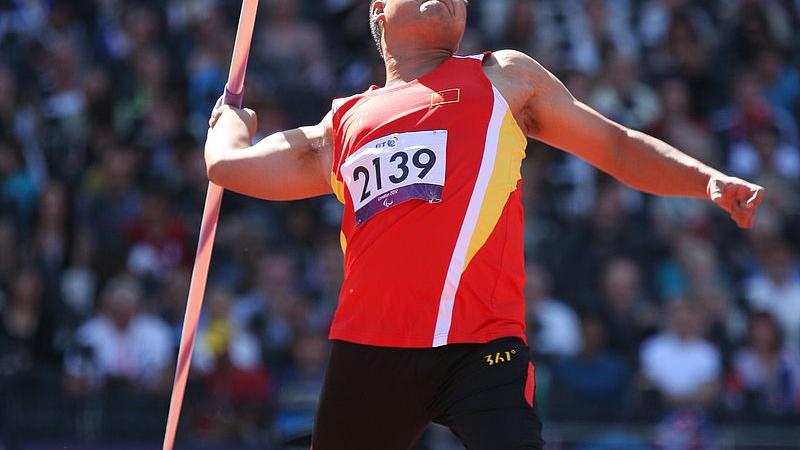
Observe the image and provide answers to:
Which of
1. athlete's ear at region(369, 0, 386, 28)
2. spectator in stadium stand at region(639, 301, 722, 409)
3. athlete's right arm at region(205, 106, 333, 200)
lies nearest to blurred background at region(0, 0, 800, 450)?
spectator in stadium stand at region(639, 301, 722, 409)

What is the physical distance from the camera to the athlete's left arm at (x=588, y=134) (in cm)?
466

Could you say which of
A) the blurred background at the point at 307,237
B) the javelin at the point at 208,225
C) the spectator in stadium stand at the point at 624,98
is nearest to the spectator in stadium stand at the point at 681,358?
the blurred background at the point at 307,237

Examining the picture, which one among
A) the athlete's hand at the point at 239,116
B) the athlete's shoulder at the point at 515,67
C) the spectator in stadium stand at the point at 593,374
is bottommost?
the spectator in stadium stand at the point at 593,374

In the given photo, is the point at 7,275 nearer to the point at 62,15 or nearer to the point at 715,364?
the point at 62,15

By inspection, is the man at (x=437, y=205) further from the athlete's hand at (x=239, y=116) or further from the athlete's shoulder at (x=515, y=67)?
the athlete's hand at (x=239, y=116)

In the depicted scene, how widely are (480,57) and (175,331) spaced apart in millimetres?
6565

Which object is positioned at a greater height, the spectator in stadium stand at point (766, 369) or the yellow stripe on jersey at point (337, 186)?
the yellow stripe on jersey at point (337, 186)

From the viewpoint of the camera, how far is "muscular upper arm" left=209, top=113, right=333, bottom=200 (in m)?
4.81

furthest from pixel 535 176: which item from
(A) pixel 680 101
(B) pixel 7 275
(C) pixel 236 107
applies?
(C) pixel 236 107

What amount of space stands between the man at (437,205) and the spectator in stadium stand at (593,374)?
547cm

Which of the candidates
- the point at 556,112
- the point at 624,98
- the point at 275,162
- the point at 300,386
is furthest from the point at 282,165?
the point at 624,98

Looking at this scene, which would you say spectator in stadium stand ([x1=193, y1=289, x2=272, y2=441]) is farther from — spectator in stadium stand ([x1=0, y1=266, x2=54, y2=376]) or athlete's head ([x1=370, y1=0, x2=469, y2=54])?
athlete's head ([x1=370, y1=0, x2=469, y2=54])

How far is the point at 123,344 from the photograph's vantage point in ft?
35.1

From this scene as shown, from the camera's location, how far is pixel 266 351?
35.1 feet
